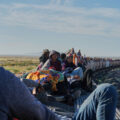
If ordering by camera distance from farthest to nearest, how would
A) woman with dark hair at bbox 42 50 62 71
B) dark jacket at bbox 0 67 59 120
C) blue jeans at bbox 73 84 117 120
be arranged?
woman with dark hair at bbox 42 50 62 71
blue jeans at bbox 73 84 117 120
dark jacket at bbox 0 67 59 120

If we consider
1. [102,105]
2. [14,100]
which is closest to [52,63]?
[102,105]

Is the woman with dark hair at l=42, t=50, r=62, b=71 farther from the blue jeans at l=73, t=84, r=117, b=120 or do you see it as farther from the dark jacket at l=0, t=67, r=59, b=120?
the dark jacket at l=0, t=67, r=59, b=120

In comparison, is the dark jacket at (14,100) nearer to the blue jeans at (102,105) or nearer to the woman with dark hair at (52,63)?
the blue jeans at (102,105)

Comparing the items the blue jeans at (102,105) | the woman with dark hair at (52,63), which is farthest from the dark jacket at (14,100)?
the woman with dark hair at (52,63)

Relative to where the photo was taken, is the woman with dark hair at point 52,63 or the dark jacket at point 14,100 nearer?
the dark jacket at point 14,100

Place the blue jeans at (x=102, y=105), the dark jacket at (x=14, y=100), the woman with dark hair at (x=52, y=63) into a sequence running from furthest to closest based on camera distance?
the woman with dark hair at (x=52, y=63)
the blue jeans at (x=102, y=105)
the dark jacket at (x=14, y=100)

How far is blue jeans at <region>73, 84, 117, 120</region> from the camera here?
3430mm

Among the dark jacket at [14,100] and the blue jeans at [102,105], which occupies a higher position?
the dark jacket at [14,100]

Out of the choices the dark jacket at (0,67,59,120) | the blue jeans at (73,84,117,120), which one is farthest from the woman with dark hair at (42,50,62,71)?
the dark jacket at (0,67,59,120)

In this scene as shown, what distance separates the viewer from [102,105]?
344 cm

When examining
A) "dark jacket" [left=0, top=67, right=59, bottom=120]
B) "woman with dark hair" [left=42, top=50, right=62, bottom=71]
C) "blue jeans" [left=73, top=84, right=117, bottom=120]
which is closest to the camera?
"dark jacket" [left=0, top=67, right=59, bottom=120]

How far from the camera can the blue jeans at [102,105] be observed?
11.3 ft

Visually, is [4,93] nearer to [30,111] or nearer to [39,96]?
[30,111]

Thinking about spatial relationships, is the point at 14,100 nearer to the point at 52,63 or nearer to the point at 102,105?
the point at 102,105
